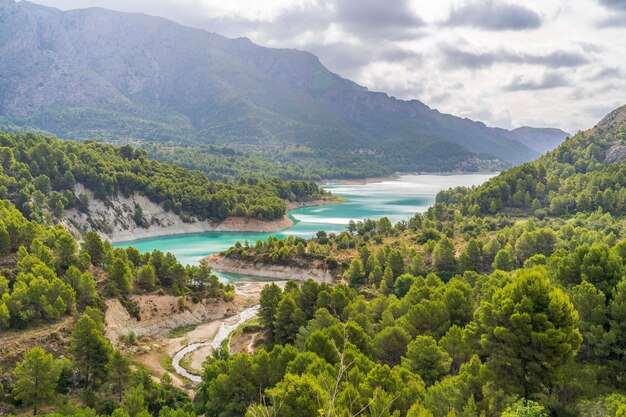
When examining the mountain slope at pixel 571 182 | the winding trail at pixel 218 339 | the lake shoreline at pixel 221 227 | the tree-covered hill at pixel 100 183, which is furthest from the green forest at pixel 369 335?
the lake shoreline at pixel 221 227

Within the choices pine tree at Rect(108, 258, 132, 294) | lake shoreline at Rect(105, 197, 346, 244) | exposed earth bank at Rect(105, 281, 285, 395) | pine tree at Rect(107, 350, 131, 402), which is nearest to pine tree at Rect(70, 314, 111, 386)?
pine tree at Rect(107, 350, 131, 402)

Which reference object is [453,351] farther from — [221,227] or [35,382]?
[221,227]

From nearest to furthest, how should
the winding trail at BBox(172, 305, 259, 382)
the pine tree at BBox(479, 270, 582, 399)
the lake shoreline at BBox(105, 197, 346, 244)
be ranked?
the pine tree at BBox(479, 270, 582, 399) < the winding trail at BBox(172, 305, 259, 382) < the lake shoreline at BBox(105, 197, 346, 244)

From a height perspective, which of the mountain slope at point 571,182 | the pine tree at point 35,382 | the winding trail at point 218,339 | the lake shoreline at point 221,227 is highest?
the mountain slope at point 571,182

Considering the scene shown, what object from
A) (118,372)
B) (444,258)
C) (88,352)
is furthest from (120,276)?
(444,258)

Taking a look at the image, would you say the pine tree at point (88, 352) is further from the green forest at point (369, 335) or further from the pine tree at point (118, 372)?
the pine tree at point (118, 372)

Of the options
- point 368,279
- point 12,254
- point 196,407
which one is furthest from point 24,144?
point 196,407

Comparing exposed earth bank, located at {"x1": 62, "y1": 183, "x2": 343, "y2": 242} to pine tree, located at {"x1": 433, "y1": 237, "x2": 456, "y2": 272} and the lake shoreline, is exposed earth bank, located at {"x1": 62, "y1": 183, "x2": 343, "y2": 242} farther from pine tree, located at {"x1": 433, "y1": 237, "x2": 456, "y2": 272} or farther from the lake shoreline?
pine tree, located at {"x1": 433, "y1": 237, "x2": 456, "y2": 272}
